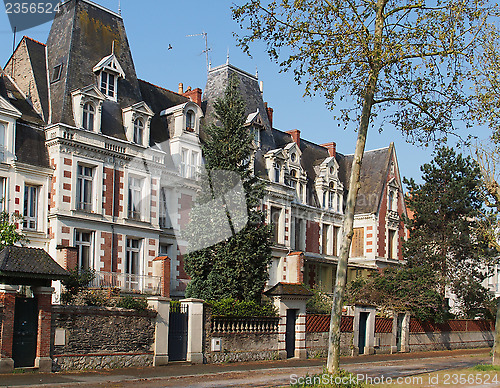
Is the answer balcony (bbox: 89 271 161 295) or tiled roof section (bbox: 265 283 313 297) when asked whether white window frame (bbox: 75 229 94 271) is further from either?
tiled roof section (bbox: 265 283 313 297)

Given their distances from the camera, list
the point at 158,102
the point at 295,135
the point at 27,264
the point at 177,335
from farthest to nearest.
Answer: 1. the point at 295,135
2. the point at 158,102
3. the point at 177,335
4. the point at 27,264

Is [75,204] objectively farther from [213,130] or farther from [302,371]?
[302,371]

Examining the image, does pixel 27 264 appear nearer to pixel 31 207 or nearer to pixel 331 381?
pixel 331 381

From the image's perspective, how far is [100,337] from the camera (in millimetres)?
19641

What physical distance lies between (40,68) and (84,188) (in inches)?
257

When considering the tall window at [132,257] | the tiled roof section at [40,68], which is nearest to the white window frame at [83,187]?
the tall window at [132,257]

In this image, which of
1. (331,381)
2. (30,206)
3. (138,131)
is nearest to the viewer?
(331,381)

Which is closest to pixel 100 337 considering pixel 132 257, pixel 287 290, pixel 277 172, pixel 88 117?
pixel 287 290

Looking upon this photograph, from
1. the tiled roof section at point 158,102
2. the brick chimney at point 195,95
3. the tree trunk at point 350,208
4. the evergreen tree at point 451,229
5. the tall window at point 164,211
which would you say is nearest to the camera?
the tree trunk at point 350,208

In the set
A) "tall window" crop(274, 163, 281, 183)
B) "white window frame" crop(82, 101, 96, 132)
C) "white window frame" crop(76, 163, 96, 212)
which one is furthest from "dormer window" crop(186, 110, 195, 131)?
"white window frame" crop(76, 163, 96, 212)

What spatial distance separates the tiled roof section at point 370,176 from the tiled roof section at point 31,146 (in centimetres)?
2554

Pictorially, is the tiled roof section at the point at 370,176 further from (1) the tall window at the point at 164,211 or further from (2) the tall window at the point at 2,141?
(2) the tall window at the point at 2,141

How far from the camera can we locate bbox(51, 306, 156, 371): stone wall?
734 inches

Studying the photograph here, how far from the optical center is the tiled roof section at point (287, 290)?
2591 cm
